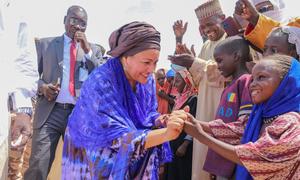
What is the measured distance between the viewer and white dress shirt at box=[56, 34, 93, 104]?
469 centimetres

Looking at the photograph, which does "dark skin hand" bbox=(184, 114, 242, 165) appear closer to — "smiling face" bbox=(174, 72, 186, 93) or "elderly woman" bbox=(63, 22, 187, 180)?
"elderly woman" bbox=(63, 22, 187, 180)

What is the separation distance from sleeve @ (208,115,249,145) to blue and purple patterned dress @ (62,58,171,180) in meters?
0.41

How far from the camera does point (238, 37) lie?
11.7ft

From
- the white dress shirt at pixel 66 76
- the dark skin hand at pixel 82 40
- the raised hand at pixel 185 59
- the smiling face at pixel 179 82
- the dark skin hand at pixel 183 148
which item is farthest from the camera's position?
the smiling face at pixel 179 82

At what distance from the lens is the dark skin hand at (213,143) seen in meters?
2.46

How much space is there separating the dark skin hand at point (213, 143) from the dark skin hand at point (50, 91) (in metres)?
2.32

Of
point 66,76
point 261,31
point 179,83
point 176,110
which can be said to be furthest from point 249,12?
point 66,76

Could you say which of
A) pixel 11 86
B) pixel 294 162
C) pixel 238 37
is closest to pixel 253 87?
pixel 294 162

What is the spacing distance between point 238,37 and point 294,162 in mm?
1519

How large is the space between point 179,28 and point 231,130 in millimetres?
2429

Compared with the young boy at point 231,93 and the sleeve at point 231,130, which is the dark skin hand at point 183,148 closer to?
the young boy at point 231,93

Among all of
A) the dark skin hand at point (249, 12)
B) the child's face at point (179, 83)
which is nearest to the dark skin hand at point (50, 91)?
the child's face at point (179, 83)

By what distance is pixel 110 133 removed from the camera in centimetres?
250

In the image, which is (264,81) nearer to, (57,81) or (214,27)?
(214,27)
